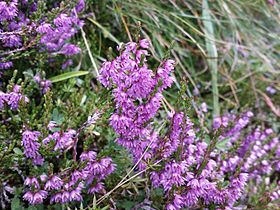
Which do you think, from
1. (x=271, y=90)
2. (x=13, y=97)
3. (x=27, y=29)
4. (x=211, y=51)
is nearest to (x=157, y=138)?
(x=13, y=97)

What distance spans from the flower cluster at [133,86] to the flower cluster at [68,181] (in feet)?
0.61

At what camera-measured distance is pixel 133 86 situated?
167 cm

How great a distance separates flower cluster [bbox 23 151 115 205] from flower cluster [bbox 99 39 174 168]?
187 millimetres

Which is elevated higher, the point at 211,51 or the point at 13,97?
the point at 13,97

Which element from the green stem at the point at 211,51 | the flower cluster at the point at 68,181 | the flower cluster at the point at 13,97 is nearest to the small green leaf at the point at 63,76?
the flower cluster at the point at 13,97

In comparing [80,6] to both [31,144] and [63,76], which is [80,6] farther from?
[31,144]

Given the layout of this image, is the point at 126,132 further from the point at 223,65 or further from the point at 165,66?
the point at 223,65

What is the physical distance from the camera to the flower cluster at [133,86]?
5.47 feet

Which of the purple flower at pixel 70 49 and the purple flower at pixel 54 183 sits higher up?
the purple flower at pixel 70 49

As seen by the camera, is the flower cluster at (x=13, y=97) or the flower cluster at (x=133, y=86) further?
the flower cluster at (x=13, y=97)

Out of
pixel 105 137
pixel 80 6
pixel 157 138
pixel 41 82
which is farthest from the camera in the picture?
pixel 80 6

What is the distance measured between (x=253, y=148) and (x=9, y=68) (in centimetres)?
148

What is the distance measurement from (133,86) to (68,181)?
493 mm

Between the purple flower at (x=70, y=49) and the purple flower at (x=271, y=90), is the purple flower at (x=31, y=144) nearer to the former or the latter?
the purple flower at (x=70, y=49)
